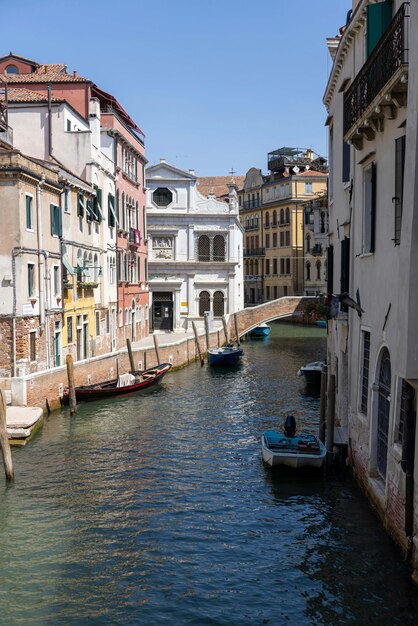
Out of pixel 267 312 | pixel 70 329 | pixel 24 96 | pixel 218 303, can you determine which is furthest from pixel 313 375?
pixel 218 303

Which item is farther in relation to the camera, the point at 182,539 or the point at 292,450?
the point at 292,450


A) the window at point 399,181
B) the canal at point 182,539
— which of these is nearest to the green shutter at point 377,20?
the window at point 399,181

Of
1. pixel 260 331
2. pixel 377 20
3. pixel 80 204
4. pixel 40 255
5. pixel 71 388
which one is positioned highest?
pixel 377 20

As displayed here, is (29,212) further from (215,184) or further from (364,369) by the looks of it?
(215,184)

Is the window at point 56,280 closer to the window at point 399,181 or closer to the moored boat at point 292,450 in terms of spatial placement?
the moored boat at point 292,450

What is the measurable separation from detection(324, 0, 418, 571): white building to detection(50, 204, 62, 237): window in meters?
9.40

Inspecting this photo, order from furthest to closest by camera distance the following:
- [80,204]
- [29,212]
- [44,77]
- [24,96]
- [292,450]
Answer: [44,77]
[24,96]
[80,204]
[29,212]
[292,450]

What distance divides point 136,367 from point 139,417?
263 inches

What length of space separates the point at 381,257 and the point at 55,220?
511 inches

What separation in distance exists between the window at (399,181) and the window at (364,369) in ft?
8.89

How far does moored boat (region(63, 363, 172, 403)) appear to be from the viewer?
65.2 ft

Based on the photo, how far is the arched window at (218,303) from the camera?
39656 millimetres

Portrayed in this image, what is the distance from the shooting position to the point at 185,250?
39.2 meters

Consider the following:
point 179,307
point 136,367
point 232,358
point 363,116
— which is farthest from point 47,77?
point 363,116
